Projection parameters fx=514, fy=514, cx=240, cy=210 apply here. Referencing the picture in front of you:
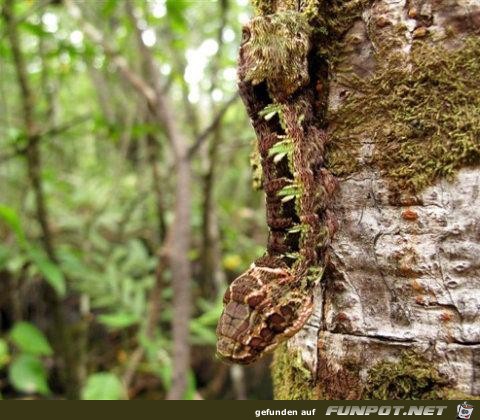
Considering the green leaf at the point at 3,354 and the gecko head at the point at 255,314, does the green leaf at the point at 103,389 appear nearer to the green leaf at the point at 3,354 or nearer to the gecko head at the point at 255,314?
the green leaf at the point at 3,354

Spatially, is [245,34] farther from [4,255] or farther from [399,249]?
[4,255]

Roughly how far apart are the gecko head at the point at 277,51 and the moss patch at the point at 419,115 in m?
0.21

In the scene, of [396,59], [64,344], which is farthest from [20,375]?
[396,59]

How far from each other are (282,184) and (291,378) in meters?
0.68

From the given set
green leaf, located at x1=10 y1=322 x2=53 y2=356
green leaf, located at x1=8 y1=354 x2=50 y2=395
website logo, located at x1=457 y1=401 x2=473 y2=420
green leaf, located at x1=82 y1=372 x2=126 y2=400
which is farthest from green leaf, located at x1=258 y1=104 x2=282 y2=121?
green leaf, located at x1=8 y1=354 x2=50 y2=395

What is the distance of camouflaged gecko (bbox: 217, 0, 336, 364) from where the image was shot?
1.67 metres

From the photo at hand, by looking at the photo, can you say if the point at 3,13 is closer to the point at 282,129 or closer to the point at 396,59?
the point at 282,129

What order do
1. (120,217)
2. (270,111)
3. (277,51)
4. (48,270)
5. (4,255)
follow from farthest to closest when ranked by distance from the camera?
(120,217) → (4,255) → (48,270) → (270,111) → (277,51)

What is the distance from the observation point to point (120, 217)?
19.1ft

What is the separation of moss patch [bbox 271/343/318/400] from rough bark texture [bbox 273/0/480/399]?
0.03 meters

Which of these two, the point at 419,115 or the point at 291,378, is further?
the point at 291,378

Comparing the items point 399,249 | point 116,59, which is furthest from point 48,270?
point 399,249

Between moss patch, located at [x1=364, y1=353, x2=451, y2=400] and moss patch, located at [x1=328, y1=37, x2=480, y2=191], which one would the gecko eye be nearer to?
moss patch, located at [x1=328, y1=37, x2=480, y2=191]

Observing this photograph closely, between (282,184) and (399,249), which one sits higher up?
(282,184)
